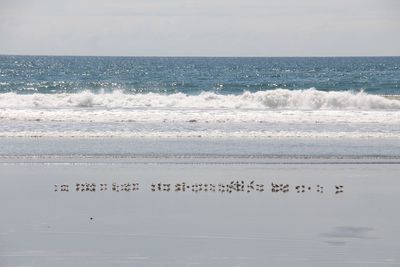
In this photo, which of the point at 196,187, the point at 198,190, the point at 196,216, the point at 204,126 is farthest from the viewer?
the point at 204,126

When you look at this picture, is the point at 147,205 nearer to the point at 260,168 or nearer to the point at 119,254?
the point at 119,254

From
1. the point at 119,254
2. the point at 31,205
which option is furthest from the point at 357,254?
the point at 31,205

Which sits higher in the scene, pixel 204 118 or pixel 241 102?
pixel 204 118

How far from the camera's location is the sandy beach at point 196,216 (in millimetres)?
11156

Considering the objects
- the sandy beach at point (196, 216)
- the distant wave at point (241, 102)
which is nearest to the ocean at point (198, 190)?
the sandy beach at point (196, 216)

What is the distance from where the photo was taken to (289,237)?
481 inches

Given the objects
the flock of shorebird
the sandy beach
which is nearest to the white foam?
the sandy beach

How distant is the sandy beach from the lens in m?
11.2

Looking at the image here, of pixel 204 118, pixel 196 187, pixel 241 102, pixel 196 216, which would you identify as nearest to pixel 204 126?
pixel 204 118

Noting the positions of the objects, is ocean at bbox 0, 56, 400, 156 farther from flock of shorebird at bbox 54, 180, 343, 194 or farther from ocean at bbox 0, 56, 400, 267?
flock of shorebird at bbox 54, 180, 343, 194

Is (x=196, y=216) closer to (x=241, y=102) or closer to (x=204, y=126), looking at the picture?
(x=204, y=126)

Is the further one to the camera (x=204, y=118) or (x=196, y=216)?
(x=204, y=118)

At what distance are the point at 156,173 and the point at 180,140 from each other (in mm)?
7094

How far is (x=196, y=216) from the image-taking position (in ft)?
45.3
